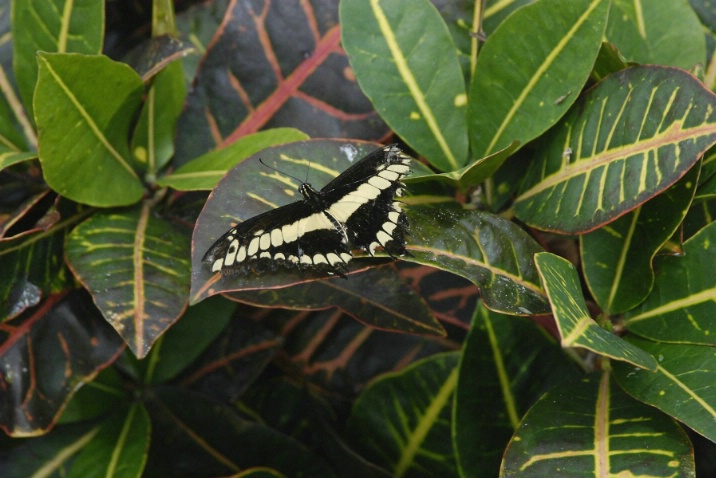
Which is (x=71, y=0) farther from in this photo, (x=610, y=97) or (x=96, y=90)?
(x=610, y=97)

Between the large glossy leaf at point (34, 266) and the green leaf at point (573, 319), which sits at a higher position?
the green leaf at point (573, 319)

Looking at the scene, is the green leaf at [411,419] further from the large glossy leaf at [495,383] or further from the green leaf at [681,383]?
the green leaf at [681,383]

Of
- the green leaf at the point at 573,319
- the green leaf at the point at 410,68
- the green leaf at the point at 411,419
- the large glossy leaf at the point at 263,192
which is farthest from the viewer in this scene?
the green leaf at the point at 411,419

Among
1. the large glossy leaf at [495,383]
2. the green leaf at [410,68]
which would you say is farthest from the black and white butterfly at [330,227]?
the large glossy leaf at [495,383]

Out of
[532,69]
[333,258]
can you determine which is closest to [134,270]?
[333,258]

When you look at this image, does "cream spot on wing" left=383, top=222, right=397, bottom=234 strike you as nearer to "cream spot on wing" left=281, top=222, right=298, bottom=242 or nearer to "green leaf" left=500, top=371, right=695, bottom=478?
"cream spot on wing" left=281, top=222, right=298, bottom=242

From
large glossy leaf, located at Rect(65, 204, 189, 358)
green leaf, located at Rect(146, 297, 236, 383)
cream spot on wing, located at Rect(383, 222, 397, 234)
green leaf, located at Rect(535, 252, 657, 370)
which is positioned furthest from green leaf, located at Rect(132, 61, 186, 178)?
green leaf, located at Rect(535, 252, 657, 370)

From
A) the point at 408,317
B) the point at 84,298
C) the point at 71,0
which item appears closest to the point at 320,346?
the point at 408,317
